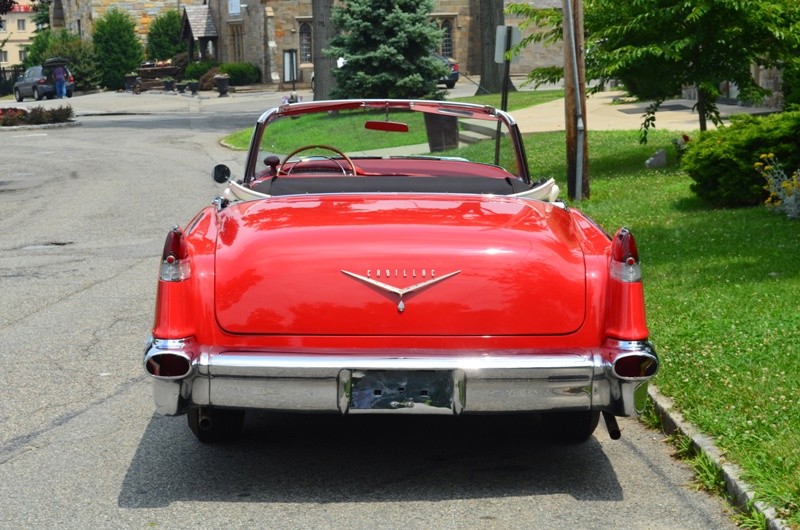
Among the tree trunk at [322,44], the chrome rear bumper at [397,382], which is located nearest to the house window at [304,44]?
the tree trunk at [322,44]

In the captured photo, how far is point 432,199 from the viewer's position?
5961mm

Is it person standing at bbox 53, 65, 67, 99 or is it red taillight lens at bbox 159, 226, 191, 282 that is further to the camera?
person standing at bbox 53, 65, 67, 99

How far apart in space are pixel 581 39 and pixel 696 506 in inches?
415

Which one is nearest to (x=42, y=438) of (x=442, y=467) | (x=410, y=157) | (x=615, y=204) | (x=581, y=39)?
(x=442, y=467)

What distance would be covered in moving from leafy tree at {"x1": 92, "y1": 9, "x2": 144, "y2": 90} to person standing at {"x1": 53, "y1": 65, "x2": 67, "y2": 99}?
6920 millimetres

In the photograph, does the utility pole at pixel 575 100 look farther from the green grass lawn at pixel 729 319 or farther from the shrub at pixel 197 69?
the shrub at pixel 197 69

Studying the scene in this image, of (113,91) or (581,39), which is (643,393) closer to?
(581,39)

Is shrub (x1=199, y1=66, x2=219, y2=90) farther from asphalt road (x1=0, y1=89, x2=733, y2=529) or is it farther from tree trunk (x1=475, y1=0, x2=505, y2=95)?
asphalt road (x1=0, y1=89, x2=733, y2=529)

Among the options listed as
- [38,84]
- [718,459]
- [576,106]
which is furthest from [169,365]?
[38,84]

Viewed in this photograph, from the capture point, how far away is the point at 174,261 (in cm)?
526

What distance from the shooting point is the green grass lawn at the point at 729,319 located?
215 inches

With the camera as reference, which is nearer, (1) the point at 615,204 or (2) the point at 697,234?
(2) the point at 697,234

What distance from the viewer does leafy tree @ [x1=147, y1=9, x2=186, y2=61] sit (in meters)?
74.8

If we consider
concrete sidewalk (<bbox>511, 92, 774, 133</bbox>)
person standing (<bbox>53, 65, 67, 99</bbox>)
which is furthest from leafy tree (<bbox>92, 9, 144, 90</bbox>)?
concrete sidewalk (<bbox>511, 92, 774, 133</bbox>)
